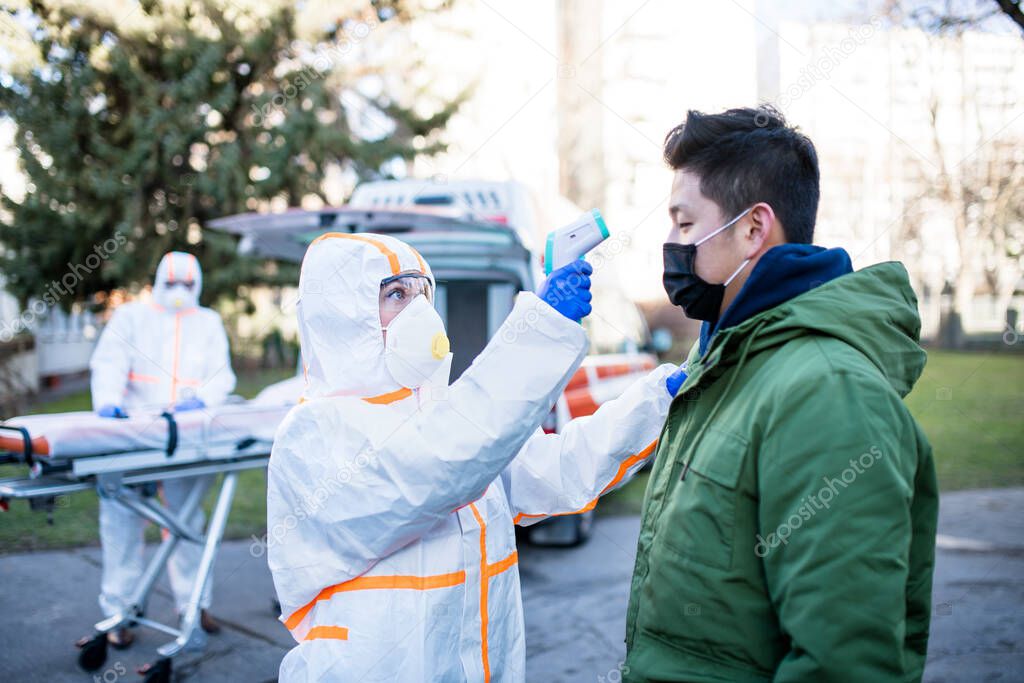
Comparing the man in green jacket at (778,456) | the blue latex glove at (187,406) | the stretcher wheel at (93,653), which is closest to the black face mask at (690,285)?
the man in green jacket at (778,456)

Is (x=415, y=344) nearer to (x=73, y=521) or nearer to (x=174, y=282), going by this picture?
(x=174, y=282)

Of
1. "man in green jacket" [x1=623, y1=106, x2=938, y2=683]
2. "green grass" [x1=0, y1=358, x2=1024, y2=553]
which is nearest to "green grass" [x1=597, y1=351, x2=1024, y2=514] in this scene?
"green grass" [x1=0, y1=358, x2=1024, y2=553]

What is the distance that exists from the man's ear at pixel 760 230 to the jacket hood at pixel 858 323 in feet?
0.67

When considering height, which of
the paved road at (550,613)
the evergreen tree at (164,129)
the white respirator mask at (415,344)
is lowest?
the paved road at (550,613)

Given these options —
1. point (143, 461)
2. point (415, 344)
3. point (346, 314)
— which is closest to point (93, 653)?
point (143, 461)

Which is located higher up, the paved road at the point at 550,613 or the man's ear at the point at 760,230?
the man's ear at the point at 760,230

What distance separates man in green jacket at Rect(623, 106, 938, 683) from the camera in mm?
1271

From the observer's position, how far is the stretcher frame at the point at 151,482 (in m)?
3.64

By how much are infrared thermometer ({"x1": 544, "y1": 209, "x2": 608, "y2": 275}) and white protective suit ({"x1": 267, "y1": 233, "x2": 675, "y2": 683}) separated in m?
0.17

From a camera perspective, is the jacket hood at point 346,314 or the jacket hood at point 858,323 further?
the jacket hood at point 346,314

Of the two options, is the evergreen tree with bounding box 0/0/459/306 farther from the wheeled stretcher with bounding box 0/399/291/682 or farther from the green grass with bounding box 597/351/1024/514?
the wheeled stretcher with bounding box 0/399/291/682

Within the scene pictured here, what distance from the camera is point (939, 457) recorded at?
10.3 m

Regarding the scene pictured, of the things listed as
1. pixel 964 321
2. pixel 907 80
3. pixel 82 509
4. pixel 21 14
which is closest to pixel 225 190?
pixel 21 14

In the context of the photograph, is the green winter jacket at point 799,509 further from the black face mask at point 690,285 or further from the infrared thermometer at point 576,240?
the infrared thermometer at point 576,240
